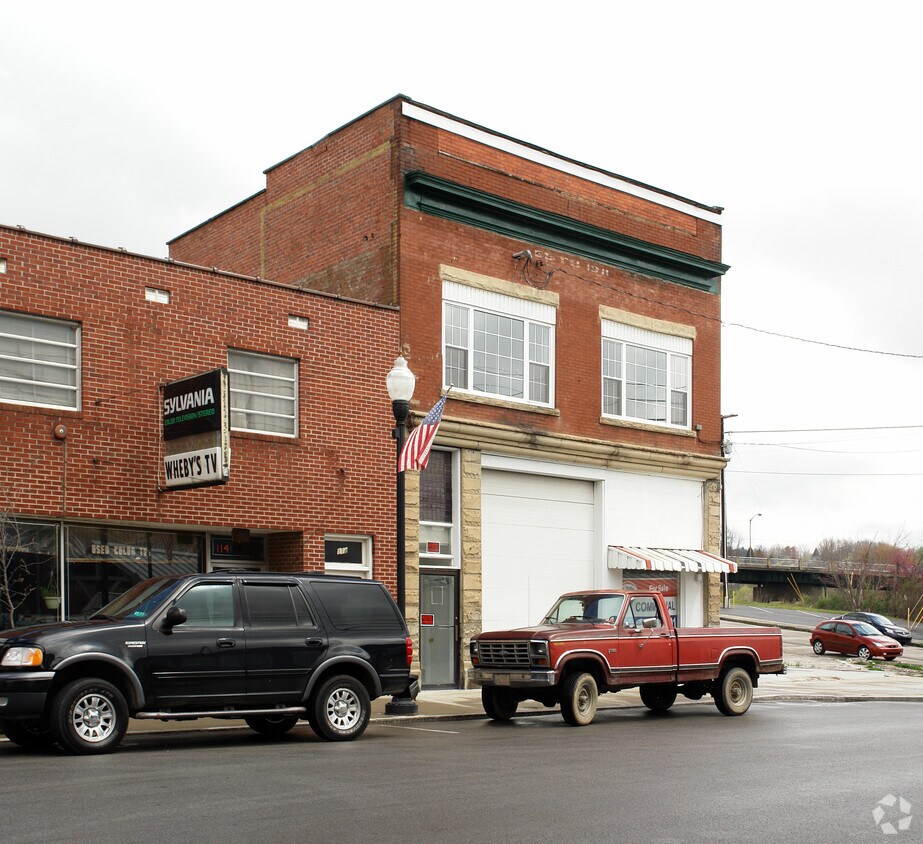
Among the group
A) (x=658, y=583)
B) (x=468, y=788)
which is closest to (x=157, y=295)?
(x=468, y=788)

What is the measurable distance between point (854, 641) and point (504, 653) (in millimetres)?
29934

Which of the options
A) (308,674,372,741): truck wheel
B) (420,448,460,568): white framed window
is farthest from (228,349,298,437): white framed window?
(308,674,372,741): truck wheel

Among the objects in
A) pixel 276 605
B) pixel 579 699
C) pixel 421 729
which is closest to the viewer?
pixel 276 605

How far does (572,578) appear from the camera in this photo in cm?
2462

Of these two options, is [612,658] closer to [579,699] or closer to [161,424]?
[579,699]

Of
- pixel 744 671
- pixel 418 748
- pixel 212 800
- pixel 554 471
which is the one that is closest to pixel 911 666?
pixel 554 471

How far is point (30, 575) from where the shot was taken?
17078 millimetres

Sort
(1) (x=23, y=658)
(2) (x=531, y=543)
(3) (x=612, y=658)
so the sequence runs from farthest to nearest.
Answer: (2) (x=531, y=543)
(3) (x=612, y=658)
(1) (x=23, y=658)

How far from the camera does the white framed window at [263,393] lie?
19.4m

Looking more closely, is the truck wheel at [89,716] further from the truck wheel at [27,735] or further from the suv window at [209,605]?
the suv window at [209,605]

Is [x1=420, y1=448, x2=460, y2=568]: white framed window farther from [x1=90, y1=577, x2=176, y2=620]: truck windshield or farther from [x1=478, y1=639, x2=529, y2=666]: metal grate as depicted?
[x1=90, y1=577, x2=176, y2=620]: truck windshield

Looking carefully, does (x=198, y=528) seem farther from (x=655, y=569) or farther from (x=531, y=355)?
(x=655, y=569)

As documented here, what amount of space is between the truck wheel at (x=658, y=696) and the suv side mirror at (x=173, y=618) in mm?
8508

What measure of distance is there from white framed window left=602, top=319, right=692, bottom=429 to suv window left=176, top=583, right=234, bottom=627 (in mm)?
13603
